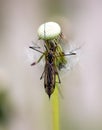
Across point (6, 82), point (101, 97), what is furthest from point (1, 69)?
point (101, 97)

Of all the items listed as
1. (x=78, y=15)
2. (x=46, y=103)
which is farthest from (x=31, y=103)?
(x=78, y=15)

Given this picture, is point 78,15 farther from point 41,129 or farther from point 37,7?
point 41,129

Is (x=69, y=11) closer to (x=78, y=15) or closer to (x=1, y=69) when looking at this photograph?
(x=78, y=15)

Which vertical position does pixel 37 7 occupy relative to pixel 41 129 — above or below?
above
